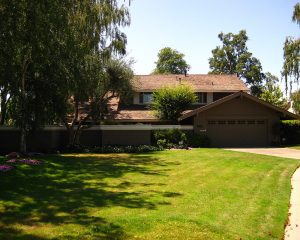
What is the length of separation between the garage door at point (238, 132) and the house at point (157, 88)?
155 inches

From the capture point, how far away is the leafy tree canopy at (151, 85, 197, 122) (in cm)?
3241

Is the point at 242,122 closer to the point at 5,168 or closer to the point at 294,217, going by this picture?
the point at 5,168

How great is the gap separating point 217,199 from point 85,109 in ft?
71.6

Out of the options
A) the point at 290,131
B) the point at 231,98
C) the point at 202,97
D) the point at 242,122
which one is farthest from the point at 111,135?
the point at 290,131

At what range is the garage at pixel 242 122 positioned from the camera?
3225 centimetres

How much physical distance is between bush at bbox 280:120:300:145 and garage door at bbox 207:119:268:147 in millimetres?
1520

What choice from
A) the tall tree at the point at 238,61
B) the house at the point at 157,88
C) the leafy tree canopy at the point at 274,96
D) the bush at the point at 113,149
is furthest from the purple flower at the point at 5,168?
the tall tree at the point at 238,61

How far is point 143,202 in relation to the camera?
10.5m

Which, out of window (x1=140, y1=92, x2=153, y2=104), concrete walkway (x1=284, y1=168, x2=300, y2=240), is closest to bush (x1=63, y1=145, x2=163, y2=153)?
window (x1=140, y1=92, x2=153, y2=104)

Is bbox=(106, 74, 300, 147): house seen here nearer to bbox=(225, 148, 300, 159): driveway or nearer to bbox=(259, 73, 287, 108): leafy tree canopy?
bbox=(225, 148, 300, 159): driveway

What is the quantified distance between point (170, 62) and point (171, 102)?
46.1 m

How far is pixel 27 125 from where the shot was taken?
2222 centimetres

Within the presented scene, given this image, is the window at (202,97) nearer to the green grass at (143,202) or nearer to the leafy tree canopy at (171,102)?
Answer: the leafy tree canopy at (171,102)

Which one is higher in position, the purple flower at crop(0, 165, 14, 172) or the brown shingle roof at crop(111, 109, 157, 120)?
the brown shingle roof at crop(111, 109, 157, 120)
